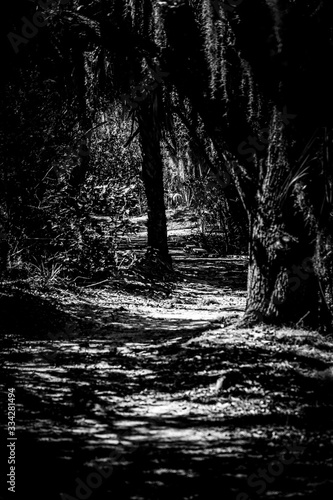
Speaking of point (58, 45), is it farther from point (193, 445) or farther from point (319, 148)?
point (193, 445)

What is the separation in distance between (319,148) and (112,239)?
18.0 feet

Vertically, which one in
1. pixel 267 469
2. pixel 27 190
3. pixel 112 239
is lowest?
pixel 267 469

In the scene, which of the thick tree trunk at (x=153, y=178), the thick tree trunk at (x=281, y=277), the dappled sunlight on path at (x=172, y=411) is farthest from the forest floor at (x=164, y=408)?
the thick tree trunk at (x=153, y=178)

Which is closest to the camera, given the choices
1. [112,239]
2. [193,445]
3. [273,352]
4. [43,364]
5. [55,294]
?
[193,445]

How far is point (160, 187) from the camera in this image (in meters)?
11.9

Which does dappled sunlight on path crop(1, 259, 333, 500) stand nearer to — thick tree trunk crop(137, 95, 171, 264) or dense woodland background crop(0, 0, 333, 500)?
dense woodland background crop(0, 0, 333, 500)

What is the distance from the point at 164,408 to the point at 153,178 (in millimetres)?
7414

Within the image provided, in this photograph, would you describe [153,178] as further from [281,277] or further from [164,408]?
[164,408]

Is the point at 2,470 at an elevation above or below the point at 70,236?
below

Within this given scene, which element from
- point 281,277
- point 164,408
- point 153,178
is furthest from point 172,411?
point 153,178

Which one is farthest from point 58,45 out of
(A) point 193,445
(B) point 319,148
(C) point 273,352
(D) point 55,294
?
(A) point 193,445

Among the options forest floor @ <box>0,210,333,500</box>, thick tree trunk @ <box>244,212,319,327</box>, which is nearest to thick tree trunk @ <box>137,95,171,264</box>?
forest floor @ <box>0,210,333,500</box>

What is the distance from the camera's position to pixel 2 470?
3576mm

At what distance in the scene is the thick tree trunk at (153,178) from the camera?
11.4 meters
